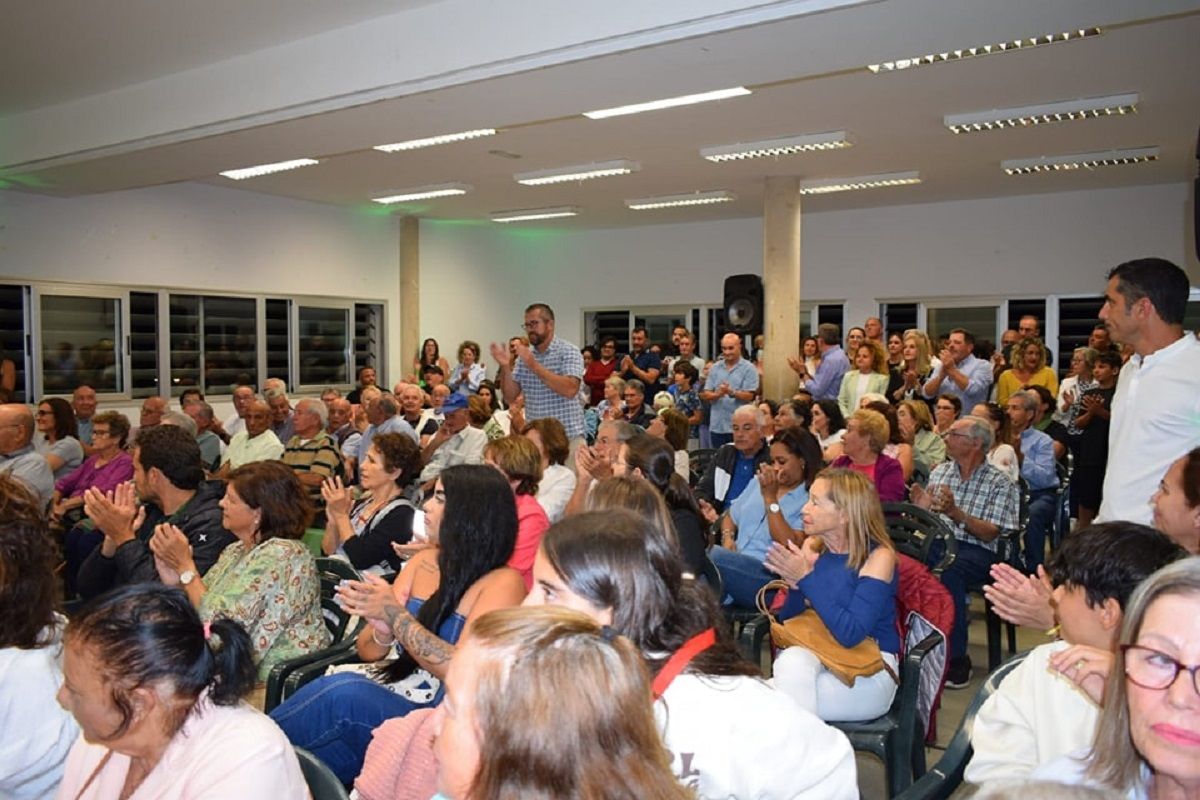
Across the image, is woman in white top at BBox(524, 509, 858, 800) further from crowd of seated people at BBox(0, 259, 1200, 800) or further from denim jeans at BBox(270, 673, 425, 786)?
denim jeans at BBox(270, 673, 425, 786)

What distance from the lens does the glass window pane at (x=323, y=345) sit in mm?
11234

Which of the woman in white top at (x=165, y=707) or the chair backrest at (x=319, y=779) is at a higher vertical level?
the woman in white top at (x=165, y=707)

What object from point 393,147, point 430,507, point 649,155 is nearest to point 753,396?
point 649,155

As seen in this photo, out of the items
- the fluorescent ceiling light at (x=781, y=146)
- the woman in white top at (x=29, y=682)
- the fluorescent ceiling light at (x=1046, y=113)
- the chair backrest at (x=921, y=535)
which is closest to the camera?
the woman in white top at (x=29, y=682)

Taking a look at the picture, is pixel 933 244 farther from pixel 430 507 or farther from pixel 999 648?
pixel 430 507

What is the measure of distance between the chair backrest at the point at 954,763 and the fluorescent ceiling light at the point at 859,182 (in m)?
8.12

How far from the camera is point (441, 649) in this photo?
2391 millimetres

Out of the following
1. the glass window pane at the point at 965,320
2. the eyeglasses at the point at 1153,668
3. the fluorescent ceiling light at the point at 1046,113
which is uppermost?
the fluorescent ceiling light at the point at 1046,113

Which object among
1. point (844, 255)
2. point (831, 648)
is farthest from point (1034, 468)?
point (844, 255)

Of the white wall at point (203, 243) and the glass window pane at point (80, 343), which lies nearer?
the white wall at point (203, 243)

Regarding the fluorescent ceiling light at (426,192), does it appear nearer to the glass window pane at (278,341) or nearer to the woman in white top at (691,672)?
the glass window pane at (278,341)

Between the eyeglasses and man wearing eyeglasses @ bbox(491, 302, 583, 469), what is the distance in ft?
13.2

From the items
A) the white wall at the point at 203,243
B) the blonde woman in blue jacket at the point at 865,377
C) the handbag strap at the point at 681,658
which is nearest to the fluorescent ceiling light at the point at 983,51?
the blonde woman in blue jacket at the point at 865,377

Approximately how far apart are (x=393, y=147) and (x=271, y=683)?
19.0 ft
